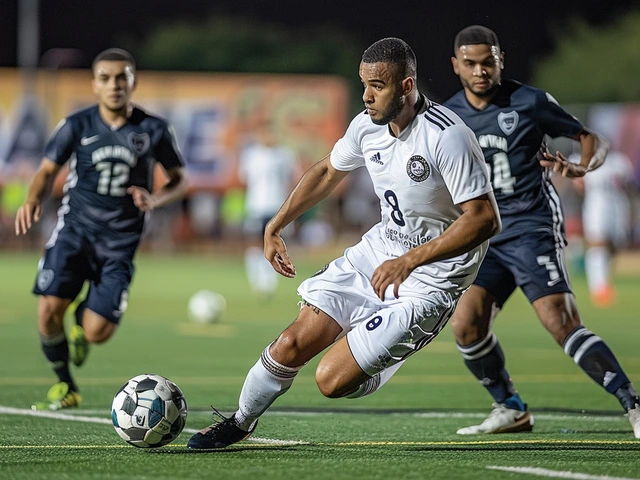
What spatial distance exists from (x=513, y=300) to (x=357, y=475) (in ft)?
57.3

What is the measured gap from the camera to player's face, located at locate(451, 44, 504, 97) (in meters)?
7.81

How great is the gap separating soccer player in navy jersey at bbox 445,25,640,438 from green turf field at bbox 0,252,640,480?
52 centimetres

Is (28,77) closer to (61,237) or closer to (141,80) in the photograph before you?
Result: (141,80)

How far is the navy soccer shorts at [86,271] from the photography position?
9102 millimetres

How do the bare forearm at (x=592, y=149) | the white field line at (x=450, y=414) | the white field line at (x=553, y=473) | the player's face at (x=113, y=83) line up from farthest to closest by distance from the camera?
1. the player's face at (x=113, y=83)
2. the white field line at (x=450, y=414)
3. the bare forearm at (x=592, y=149)
4. the white field line at (x=553, y=473)

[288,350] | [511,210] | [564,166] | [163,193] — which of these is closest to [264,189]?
[163,193]

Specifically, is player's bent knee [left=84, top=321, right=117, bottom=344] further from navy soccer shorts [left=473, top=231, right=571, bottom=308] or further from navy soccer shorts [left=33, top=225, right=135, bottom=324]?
navy soccer shorts [left=473, top=231, right=571, bottom=308]

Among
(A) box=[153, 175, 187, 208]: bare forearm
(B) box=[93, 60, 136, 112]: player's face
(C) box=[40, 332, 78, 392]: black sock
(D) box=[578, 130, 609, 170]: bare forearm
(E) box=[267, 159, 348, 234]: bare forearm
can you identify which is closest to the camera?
(E) box=[267, 159, 348, 234]: bare forearm

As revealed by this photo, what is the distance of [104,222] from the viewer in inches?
369

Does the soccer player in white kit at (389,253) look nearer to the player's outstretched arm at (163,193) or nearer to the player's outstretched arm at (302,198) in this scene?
the player's outstretched arm at (302,198)

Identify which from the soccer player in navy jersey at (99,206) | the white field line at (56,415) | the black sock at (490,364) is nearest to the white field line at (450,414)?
the white field line at (56,415)

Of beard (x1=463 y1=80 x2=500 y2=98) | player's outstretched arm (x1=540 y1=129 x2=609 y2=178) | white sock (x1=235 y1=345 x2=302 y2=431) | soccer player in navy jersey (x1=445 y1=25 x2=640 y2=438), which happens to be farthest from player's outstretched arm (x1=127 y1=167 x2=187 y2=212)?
player's outstretched arm (x1=540 y1=129 x2=609 y2=178)

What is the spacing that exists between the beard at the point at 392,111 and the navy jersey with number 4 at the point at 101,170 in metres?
3.50

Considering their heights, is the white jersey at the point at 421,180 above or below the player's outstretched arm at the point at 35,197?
above
